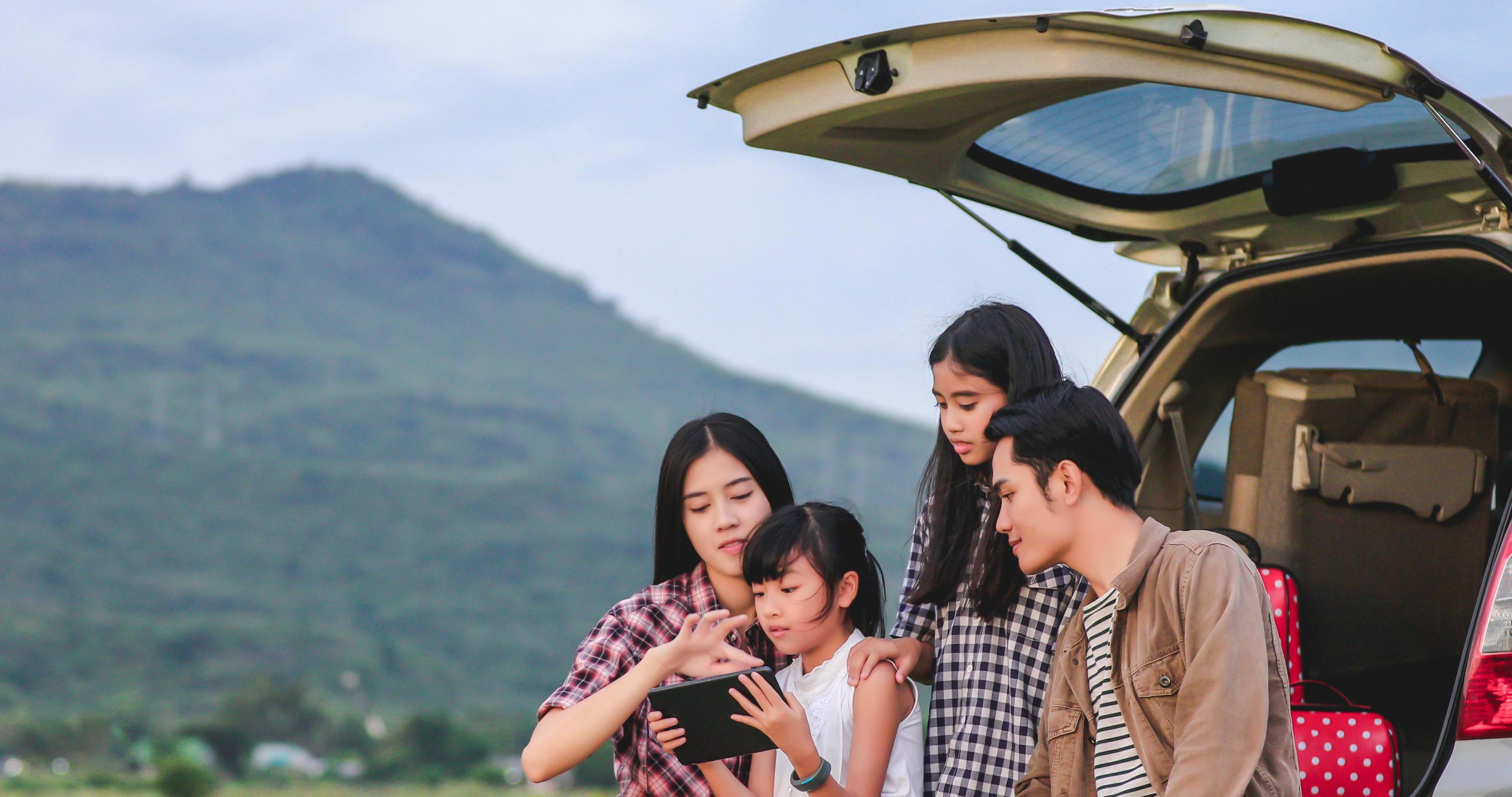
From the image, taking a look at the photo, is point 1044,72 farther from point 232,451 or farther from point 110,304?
point 110,304

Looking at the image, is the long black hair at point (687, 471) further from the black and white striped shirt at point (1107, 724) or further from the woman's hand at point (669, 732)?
the black and white striped shirt at point (1107, 724)

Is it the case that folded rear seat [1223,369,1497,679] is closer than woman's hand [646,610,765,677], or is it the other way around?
woman's hand [646,610,765,677]

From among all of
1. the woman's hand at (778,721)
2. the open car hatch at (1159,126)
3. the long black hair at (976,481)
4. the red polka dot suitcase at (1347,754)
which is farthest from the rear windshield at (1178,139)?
the woman's hand at (778,721)

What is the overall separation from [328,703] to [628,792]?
170ft

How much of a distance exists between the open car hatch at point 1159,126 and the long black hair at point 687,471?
58cm

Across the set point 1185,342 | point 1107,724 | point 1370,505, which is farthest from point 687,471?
point 1370,505

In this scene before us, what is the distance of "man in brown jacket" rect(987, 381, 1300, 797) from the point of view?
6.92 feet

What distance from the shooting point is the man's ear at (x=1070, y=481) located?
233 cm

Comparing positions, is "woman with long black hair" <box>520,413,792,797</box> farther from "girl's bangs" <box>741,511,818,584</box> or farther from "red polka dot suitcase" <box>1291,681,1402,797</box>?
"red polka dot suitcase" <box>1291,681,1402,797</box>

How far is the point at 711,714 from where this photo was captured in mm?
2605

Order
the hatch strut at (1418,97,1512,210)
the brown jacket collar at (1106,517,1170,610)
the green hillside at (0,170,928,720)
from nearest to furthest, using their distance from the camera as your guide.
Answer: the brown jacket collar at (1106,517,1170,610) → the hatch strut at (1418,97,1512,210) → the green hillside at (0,170,928,720)

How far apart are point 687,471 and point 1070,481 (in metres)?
0.89

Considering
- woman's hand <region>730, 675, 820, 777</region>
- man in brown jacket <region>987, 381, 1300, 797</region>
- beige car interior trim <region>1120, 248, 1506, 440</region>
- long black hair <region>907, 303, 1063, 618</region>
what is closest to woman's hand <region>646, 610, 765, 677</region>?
woman's hand <region>730, 675, 820, 777</region>

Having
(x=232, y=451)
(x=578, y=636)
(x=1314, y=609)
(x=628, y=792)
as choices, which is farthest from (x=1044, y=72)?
(x=232, y=451)
